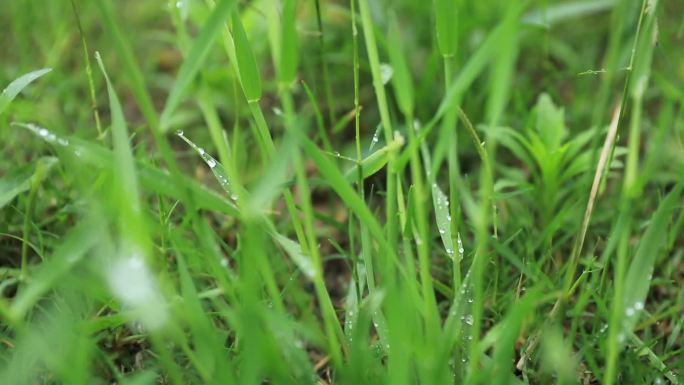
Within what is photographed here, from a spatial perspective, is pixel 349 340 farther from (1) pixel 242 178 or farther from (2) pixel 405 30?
(2) pixel 405 30

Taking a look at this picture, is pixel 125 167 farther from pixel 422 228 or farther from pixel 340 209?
pixel 340 209

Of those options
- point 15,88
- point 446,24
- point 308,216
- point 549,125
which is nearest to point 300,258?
point 308,216

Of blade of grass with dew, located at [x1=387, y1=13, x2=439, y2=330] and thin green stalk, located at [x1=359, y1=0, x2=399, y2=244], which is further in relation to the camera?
thin green stalk, located at [x1=359, y1=0, x2=399, y2=244]

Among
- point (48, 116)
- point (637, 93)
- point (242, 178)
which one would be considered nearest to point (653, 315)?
point (637, 93)

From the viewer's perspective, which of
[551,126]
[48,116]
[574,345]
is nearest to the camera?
[574,345]

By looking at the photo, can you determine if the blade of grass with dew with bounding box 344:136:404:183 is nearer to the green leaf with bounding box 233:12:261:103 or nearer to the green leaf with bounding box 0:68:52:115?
the green leaf with bounding box 233:12:261:103

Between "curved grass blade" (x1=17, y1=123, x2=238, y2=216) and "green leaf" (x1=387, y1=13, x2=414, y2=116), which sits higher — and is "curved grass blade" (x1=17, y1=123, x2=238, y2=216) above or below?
below

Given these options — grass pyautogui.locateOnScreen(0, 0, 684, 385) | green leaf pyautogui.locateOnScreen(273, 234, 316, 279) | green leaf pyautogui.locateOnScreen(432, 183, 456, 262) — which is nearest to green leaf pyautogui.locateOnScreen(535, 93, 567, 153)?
grass pyautogui.locateOnScreen(0, 0, 684, 385)

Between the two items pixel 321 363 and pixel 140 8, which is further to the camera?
pixel 140 8
